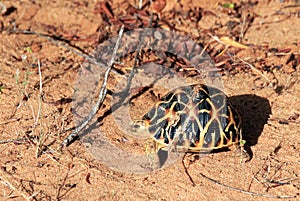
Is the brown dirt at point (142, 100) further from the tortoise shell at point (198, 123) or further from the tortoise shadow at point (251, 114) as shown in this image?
the tortoise shell at point (198, 123)

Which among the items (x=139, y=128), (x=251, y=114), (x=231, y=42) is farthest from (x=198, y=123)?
(x=231, y=42)

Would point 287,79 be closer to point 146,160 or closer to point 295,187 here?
point 295,187

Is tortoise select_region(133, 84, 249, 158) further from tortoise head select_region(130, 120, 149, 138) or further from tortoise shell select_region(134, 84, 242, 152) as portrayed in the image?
tortoise head select_region(130, 120, 149, 138)

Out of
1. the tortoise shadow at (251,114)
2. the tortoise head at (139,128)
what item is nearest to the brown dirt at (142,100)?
the tortoise shadow at (251,114)

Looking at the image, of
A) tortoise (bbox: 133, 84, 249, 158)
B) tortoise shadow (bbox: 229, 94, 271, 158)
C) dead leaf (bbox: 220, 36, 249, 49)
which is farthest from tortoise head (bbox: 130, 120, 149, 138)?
dead leaf (bbox: 220, 36, 249, 49)

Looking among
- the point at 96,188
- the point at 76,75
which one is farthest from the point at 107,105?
the point at 96,188

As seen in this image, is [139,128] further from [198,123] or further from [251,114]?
[251,114]
